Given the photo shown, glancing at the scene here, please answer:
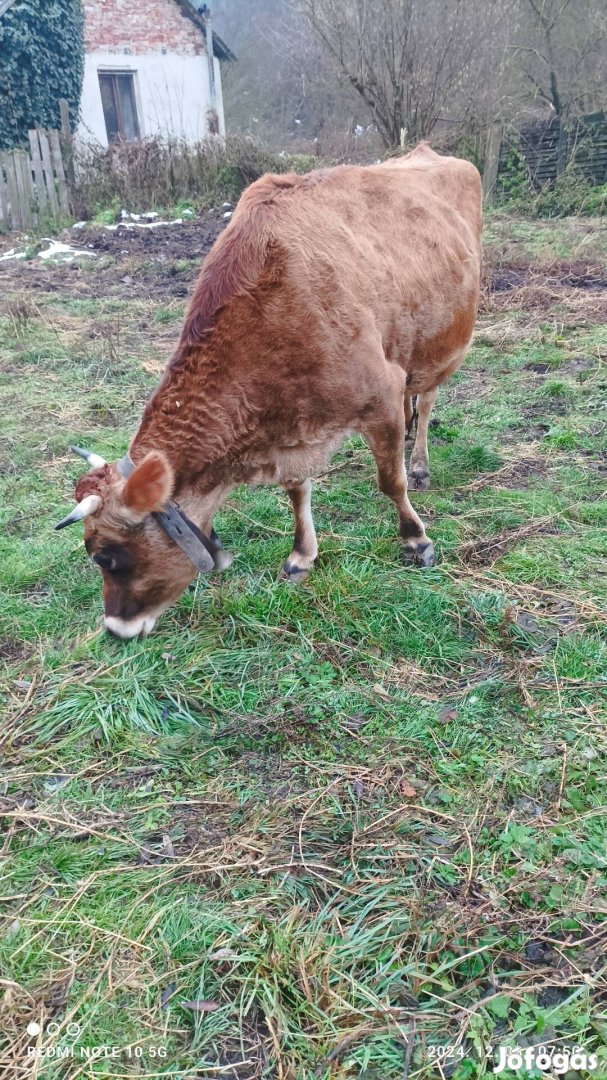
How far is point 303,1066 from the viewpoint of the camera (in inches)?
77.5

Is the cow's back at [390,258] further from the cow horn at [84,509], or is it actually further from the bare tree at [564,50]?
the bare tree at [564,50]

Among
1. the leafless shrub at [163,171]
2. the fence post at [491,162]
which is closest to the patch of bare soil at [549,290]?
the fence post at [491,162]

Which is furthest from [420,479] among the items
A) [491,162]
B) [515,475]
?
[491,162]

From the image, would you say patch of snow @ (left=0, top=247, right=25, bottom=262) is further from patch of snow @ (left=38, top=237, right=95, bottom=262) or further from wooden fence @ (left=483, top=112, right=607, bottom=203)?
wooden fence @ (left=483, top=112, right=607, bottom=203)

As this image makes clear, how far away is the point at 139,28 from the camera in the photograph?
921 inches

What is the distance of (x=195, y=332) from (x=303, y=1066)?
8.92 feet

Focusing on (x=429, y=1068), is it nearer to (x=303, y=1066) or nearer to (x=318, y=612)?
(x=303, y=1066)

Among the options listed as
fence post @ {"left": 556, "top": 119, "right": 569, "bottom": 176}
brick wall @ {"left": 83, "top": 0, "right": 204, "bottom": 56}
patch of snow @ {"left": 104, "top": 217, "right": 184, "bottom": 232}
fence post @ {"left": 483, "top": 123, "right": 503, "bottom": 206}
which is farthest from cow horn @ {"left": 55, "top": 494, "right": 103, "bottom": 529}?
brick wall @ {"left": 83, "top": 0, "right": 204, "bottom": 56}

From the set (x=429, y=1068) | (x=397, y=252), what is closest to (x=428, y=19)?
(x=397, y=252)

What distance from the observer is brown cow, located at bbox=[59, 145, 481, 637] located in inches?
124

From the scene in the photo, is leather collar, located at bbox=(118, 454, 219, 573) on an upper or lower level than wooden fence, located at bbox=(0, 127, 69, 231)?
lower

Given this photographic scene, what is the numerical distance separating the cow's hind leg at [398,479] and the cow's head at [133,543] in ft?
3.71

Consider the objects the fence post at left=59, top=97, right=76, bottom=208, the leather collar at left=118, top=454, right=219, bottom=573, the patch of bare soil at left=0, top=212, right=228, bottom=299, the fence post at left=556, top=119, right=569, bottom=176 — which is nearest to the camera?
the leather collar at left=118, top=454, right=219, bottom=573

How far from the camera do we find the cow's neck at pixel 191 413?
124 inches
